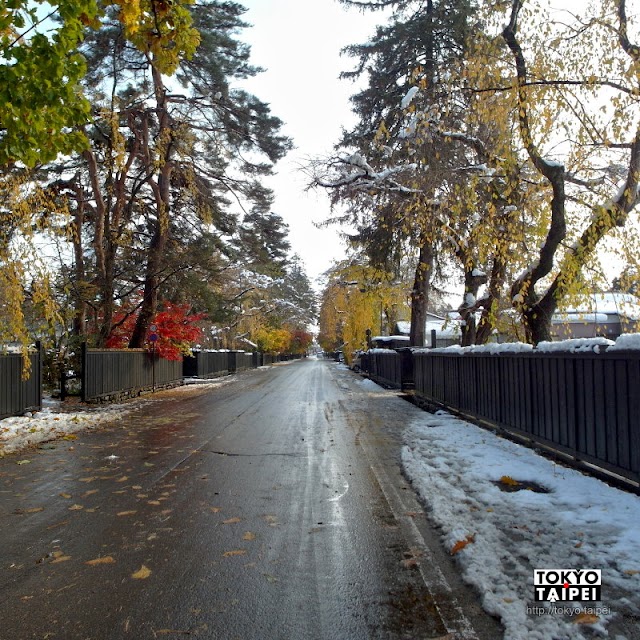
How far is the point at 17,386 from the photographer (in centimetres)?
1199

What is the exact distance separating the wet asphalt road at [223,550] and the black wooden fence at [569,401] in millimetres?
2128

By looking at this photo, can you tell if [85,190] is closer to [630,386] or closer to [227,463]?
[227,463]

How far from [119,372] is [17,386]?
21.5ft

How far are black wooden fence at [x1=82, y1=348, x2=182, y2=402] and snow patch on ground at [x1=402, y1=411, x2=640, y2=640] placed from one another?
12120 millimetres

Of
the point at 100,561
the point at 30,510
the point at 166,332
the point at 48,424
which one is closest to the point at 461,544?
the point at 100,561

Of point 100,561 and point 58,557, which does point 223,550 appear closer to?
point 100,561

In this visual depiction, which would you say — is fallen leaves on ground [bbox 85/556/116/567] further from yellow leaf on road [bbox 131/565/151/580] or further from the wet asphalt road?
yellow leaf on road [bbox 131/565/151/580]

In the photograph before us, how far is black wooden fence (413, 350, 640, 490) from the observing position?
17.2 ft

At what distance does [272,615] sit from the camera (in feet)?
10.4

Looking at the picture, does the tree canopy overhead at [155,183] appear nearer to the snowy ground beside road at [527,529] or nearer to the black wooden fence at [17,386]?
the black wooden fence at [17,386]

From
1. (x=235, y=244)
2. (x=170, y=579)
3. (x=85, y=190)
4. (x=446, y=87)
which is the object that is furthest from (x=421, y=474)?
(x=235, y=244)

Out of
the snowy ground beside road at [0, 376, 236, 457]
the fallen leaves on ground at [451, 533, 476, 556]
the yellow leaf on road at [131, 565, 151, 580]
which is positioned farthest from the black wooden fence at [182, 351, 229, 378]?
the fallen leaves on ground at [451, 533, 476, 556]

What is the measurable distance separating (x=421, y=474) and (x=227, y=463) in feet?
9.05

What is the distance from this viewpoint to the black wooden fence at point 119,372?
1616 centimetres
